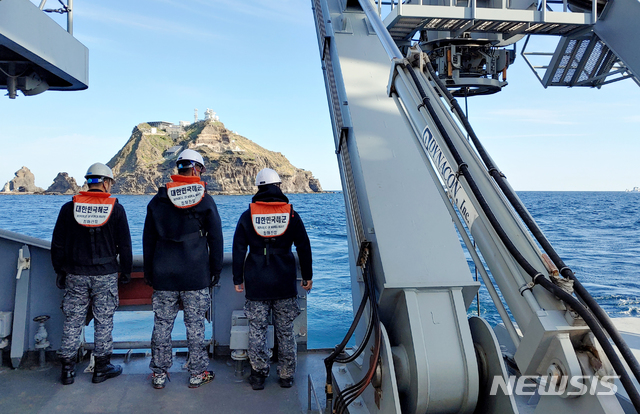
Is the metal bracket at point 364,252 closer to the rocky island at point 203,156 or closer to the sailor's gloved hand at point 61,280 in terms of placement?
the sailor's gloved hand at point 61,280

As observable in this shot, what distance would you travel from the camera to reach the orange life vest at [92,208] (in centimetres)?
359

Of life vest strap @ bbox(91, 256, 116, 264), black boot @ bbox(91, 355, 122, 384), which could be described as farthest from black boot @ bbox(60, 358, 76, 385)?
life vest strap @ bbox(91, 256, 116, 264)

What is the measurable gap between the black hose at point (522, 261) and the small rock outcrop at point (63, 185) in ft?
371

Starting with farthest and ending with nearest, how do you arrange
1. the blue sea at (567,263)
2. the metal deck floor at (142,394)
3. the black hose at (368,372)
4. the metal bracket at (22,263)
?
the blue sea at (567,263)
the metal bracket at (22,263)
the metal deck floor at (142,394)
the black hose at (368,372)

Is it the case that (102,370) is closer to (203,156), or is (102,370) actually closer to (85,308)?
(85,308)

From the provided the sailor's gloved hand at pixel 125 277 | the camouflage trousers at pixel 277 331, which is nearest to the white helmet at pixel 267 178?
the camouflage trousers at pixel 277 331

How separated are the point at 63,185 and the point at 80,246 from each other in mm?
114569

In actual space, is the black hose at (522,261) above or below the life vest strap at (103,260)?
above

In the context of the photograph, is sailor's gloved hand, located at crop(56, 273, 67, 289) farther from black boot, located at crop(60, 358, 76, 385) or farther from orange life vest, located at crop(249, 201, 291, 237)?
orange life vest, located at crop(249, 201, 291, 237)

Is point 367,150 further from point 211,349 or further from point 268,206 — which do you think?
point 211,349

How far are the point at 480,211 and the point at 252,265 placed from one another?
210cm

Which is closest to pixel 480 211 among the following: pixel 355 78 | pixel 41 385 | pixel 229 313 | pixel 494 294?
pixel 494 294

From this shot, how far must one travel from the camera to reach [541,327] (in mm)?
1581

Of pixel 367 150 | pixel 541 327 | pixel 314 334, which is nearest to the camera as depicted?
pixel 541 327
